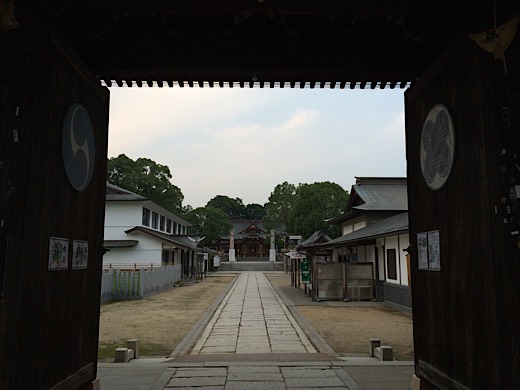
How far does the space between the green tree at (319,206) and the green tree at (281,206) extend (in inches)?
541

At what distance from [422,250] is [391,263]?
46.5 ft

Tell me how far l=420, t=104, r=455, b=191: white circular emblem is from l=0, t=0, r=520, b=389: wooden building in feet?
0.09

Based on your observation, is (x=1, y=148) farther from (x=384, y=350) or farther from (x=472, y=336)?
(x=384, y=350)

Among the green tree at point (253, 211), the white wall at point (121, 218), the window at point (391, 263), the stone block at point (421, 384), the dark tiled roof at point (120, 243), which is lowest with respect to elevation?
the stone block at point (421, 384)

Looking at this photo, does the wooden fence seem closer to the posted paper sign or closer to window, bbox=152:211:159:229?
window, bbox=152:211:159:229

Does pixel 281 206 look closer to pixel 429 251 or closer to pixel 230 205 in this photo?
pixel 230 205

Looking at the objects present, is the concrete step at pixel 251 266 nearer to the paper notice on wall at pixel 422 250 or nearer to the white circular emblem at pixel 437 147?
the paper notice on wall at pixel 422 250

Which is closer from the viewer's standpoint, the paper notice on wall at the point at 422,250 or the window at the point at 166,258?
the paper notice on wall at the point at 422,250

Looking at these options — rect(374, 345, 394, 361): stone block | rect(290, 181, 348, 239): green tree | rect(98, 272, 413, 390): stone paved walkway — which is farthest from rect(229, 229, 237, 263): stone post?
rect(374, 345, 394, 361): stone block

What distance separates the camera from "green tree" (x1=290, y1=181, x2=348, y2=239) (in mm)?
43438

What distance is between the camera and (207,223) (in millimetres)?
54906

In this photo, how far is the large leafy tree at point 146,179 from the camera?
154 feet

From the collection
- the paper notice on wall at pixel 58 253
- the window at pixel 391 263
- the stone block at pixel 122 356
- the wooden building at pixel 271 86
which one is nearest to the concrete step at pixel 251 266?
the window at pixel 391 263

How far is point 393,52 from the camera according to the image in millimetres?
5207
